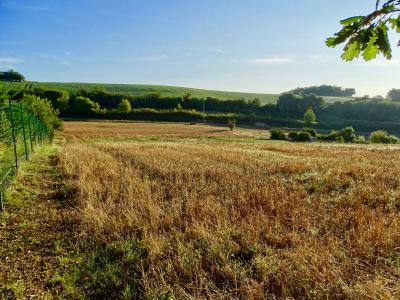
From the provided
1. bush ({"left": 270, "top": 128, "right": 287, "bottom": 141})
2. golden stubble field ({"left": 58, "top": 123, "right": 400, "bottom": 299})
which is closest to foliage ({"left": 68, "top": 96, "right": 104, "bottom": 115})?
bush ({"left": 270, "top": 128, "right": 287, "bottom": 141})

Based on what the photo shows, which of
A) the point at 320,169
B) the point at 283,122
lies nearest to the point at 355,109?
the point at 283,122

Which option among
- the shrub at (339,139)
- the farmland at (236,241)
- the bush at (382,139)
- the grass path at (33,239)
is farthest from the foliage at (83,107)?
the farmland at (236,241)

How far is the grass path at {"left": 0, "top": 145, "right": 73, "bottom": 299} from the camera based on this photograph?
4.91m

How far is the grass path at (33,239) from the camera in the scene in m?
4.91

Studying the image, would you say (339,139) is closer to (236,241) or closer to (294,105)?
(294,105)

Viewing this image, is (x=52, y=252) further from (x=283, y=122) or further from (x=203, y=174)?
(x=283, y=122)

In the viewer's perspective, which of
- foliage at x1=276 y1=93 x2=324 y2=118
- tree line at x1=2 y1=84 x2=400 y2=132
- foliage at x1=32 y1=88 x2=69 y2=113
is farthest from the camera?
foliage at x1=276 y1=93 x2=324 y2=118

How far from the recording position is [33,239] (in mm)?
6547

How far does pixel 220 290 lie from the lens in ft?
14.7

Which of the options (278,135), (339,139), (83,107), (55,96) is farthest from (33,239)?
(55,96)

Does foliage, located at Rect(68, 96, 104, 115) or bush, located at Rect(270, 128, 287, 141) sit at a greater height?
foliage, located at Rect(68, 96, 104, 115)

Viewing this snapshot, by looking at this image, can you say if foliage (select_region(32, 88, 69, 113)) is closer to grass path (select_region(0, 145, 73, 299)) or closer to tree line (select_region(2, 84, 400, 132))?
tree line (select_region(2, 84, 400, 132))

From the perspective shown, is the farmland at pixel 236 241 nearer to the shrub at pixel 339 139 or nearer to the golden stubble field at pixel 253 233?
the golden stubble field at pixel 253 233

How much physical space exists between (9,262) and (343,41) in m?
6.06
